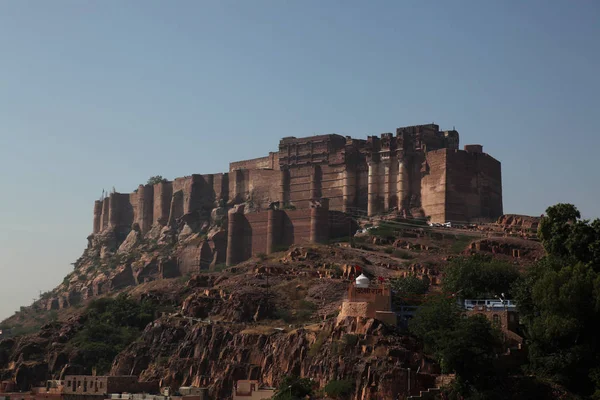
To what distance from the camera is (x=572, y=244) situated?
57312mm

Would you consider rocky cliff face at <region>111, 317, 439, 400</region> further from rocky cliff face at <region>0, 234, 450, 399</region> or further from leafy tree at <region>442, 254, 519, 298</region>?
leafy tree at <region>442, 254, 519, 298</region>

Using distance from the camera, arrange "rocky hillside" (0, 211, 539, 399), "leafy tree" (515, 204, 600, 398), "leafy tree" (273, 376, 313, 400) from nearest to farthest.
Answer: "leafy tree" (515, 204, 600, 398) → "leafy tree" (273, 376, 313, 400) → "rocky hillside" (0, 211, 539, 399)

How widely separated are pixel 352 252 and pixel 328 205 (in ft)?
37.5

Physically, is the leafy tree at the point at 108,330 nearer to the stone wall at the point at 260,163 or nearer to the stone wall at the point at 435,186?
the stone wall at the point at 435,186

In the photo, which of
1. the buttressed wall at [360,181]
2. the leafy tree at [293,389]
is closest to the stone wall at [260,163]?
the buttressed wall at [360,181]

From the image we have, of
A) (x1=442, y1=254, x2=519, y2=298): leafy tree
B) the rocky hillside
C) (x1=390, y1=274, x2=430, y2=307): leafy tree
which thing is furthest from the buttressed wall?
(x1=442, y1=254, x2=519, y2=298): leafy tree

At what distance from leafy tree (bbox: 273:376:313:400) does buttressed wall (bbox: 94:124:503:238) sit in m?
36.1

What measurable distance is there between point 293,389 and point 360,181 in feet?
147

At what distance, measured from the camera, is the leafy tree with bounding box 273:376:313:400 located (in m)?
50.8

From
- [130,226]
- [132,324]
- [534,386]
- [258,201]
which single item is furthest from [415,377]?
[130,226]

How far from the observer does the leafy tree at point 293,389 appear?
5077 cm

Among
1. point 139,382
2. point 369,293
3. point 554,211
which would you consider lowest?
point 139,382

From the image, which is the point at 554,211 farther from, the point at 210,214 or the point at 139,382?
the point at 210,214

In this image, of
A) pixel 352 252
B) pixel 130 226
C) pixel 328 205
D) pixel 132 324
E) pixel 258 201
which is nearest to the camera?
pixel 132 324
